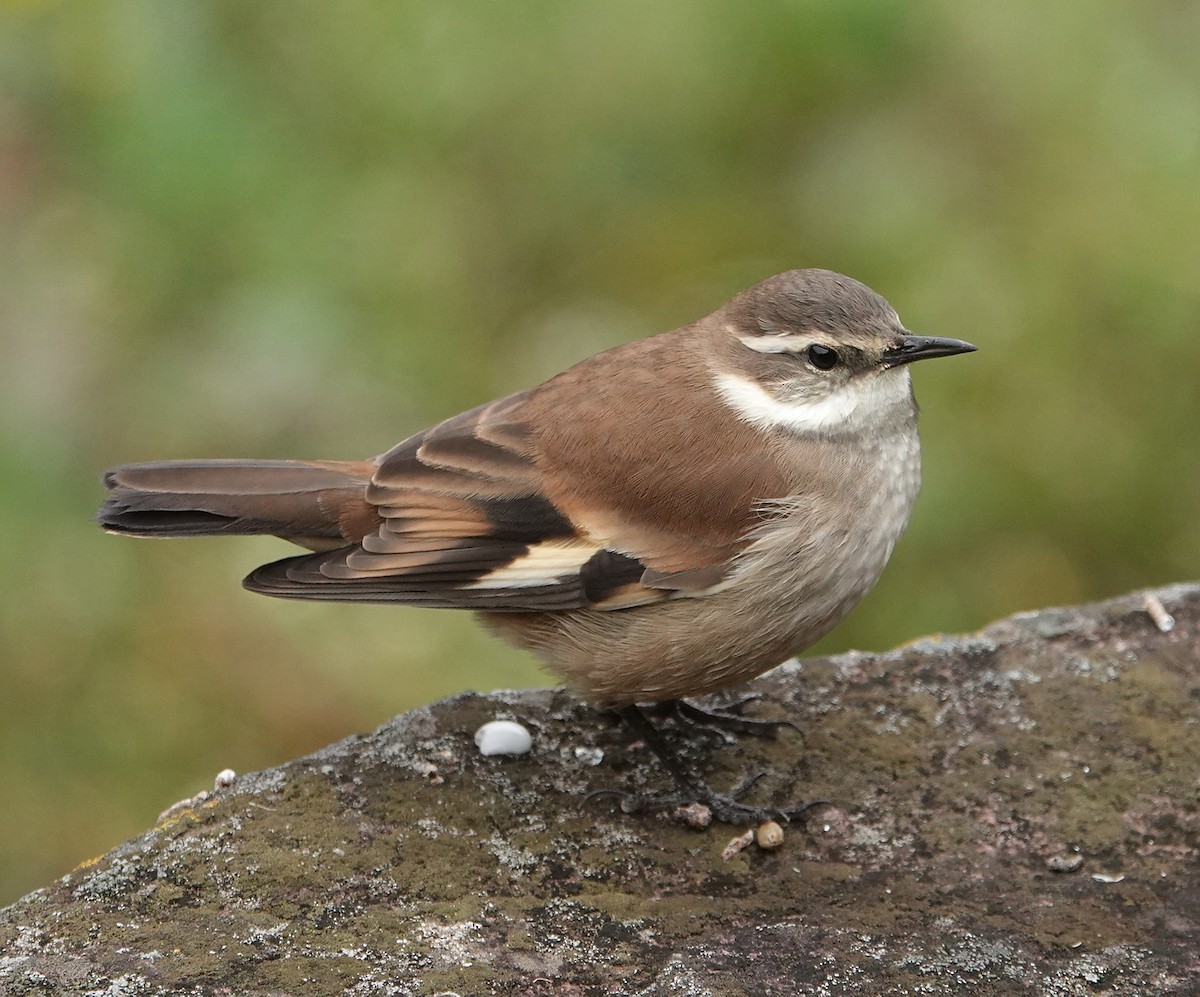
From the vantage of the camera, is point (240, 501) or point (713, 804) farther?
point (240, 501)

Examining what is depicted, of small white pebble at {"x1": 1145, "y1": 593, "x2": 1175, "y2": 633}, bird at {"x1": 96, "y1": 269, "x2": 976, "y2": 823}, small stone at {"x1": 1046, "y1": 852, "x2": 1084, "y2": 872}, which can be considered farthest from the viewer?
small white pebble at {"x1": 1145, "y1": 593, "x2": 1175, "y2": 633}

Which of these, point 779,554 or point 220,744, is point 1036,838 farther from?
point 220,744

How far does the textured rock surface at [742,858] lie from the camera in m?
3.31

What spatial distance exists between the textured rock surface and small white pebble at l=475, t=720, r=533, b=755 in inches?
1.2

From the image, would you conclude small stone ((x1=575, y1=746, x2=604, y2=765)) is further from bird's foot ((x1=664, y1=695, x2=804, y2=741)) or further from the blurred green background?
the blurred green background

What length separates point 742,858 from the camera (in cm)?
394

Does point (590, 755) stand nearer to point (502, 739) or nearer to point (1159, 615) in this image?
point (502, 739)

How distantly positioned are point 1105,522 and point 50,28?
5.07 m

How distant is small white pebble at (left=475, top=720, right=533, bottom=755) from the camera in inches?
165

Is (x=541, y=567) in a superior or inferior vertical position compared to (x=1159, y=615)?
superior

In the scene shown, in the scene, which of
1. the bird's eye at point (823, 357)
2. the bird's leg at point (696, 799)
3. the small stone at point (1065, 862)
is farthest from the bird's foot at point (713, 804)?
the bird's eye at point (823, 357)

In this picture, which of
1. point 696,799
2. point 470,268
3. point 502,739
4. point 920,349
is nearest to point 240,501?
point 502,739

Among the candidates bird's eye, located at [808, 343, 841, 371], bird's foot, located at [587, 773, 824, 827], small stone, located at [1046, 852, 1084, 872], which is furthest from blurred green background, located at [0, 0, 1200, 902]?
small stone, located at [1046, 852, 1084, 872]

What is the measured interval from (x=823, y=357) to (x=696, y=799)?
4.27 feet
